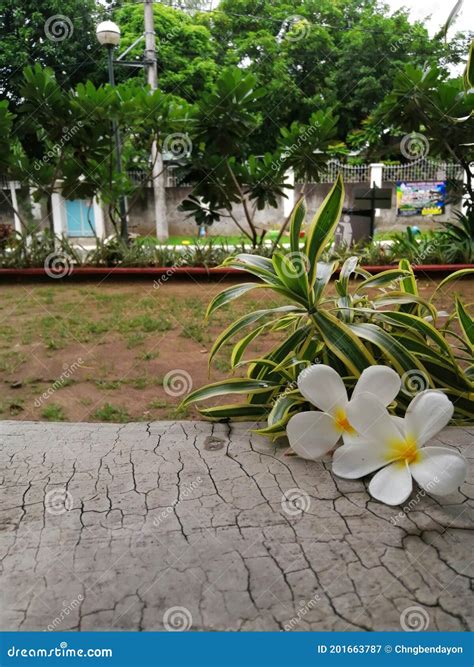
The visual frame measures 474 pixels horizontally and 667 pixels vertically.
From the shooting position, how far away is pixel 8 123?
583cm

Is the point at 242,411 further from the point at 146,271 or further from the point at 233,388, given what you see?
the point at 146,271

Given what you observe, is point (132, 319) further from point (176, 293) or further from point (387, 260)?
point (387, 260)

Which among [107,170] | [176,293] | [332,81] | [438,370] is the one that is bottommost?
[176,293]

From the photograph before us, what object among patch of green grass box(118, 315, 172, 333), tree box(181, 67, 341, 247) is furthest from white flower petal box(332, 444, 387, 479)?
tree box(181, 67, 341, 247)

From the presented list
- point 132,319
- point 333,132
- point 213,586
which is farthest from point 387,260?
point 213,586

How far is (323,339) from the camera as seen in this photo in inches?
75.7

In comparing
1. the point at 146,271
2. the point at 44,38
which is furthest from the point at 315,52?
the point at 146,271

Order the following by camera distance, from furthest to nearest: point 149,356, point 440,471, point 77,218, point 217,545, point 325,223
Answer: point 77,218
point 149,356
point 325,223
point 440,471
point 217,545

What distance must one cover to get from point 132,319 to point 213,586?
9.74ft

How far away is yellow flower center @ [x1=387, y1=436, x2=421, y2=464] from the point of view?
1.51 metres

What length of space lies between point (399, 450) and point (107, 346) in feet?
7.36

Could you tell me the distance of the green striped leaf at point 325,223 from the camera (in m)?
1.98

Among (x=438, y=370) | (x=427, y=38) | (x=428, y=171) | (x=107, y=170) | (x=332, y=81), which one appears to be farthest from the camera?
(x=332, y=81)

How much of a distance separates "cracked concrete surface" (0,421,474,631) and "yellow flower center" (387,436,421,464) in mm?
97
